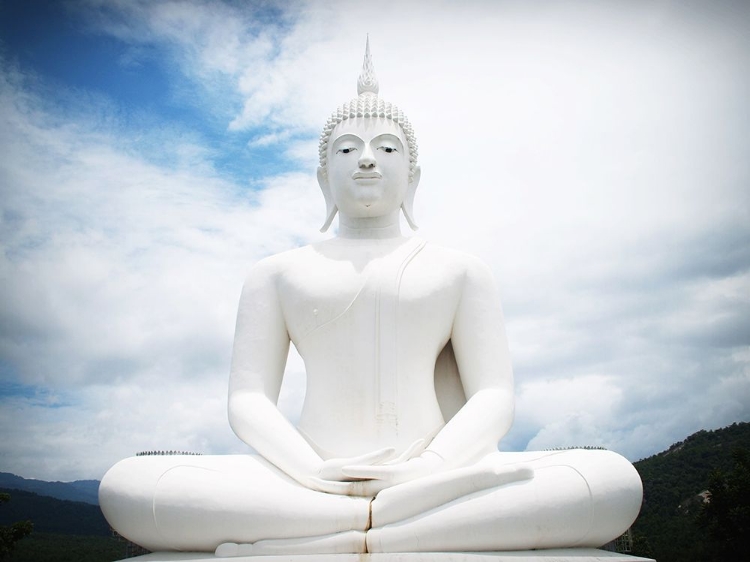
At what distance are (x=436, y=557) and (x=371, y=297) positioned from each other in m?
2.44

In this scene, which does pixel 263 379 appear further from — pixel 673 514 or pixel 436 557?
pixel 673 514

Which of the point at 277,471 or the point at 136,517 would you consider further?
the point at 277,471

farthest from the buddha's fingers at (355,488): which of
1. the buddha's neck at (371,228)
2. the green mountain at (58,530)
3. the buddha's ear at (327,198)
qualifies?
the green mountain at (58,530)

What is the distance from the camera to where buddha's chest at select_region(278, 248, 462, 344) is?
19.9ft

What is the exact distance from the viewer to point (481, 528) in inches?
176

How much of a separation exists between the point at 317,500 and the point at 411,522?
2.11 ft

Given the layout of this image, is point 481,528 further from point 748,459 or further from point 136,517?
point 748,459

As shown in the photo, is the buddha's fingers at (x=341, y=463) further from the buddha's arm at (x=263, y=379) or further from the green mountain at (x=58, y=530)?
the green mountain at (x=58, y=530)

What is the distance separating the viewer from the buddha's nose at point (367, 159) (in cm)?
633

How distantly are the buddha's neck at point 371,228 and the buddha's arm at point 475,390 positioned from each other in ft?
3.01

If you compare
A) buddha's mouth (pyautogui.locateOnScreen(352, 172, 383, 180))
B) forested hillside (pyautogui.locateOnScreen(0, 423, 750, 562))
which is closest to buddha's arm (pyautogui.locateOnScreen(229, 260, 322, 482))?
buddha's mouth (pyautogui.locateOnScreen(352, 172, 383, 180))

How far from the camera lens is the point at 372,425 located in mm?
5734

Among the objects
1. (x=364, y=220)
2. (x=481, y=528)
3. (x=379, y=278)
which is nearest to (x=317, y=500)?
(x=481, y=528)

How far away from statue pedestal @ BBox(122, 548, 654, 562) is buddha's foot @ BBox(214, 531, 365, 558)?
0.07 meters
